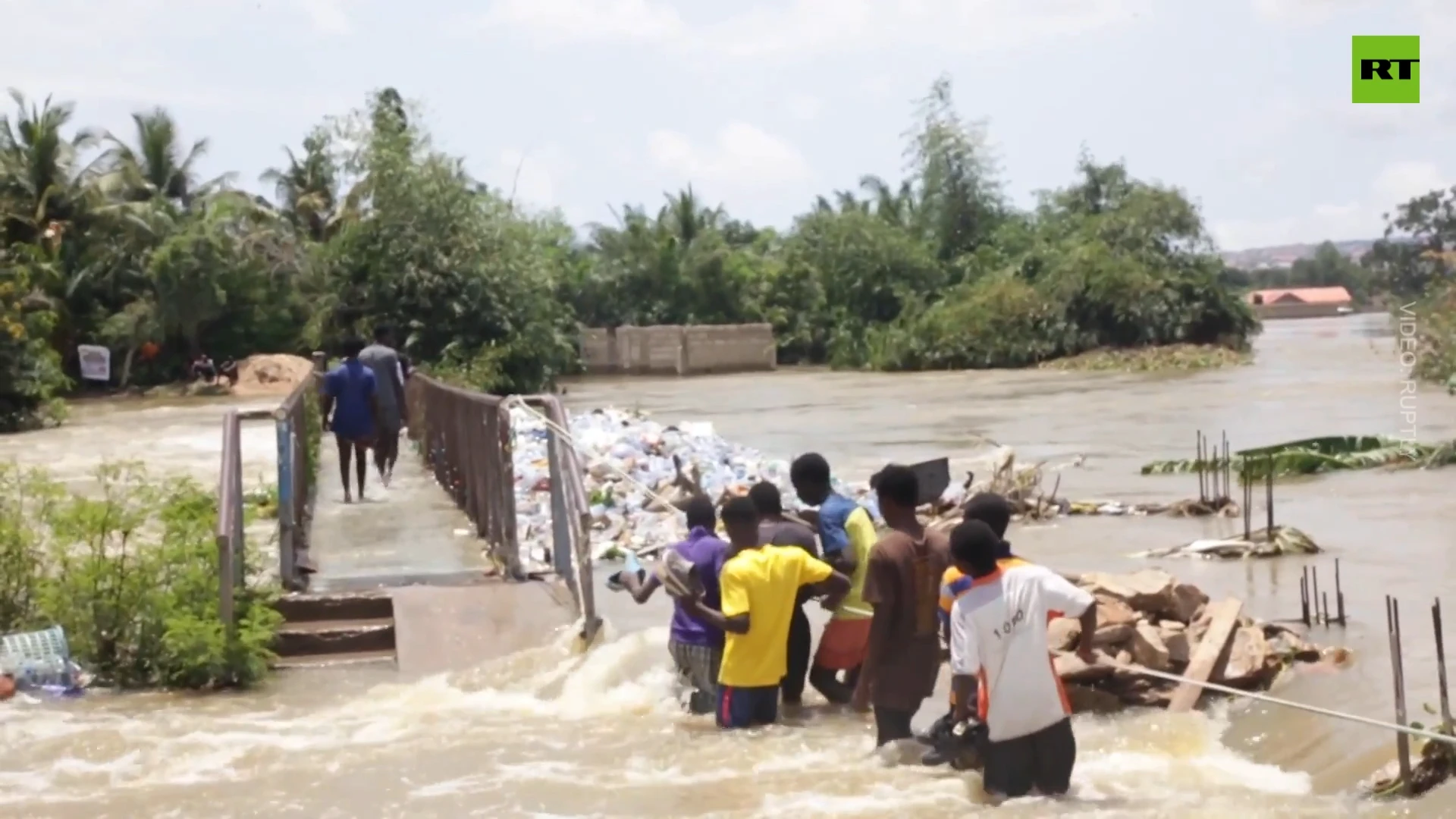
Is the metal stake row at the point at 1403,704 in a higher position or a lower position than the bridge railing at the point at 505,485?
lower

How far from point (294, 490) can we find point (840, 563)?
14.3 feet

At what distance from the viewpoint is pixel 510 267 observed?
32.0m

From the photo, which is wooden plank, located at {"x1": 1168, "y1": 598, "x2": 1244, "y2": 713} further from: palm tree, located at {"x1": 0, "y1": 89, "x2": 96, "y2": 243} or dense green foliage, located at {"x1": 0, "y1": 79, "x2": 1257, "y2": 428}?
palm tree, located at {"x1": 0, "y1": 89, "x2": 96, "y2": 243}

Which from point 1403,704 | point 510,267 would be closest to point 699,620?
point 1403,704

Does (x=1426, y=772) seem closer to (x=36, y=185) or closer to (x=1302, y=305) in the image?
(x=36, y=185)

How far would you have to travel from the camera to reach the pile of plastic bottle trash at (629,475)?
13.4 m

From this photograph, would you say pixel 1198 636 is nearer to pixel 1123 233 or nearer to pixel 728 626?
pixel 728 626

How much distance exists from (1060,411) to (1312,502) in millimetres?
14731

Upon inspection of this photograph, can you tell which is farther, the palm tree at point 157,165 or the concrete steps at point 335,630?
the palm tree at point 157,165

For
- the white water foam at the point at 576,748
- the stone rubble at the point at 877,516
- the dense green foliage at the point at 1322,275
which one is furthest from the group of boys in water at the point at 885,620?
the dense green foliage at the point at 1322,275

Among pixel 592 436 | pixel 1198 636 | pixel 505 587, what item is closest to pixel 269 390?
pixel 592 436

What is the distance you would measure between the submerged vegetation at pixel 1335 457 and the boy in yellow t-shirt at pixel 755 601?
36.8ft

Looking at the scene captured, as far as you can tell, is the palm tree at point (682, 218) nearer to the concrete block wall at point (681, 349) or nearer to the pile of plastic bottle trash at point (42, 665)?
the concrete block wall at point (681, 349)

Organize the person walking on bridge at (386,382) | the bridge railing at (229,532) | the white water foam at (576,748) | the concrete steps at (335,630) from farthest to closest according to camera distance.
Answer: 1. the person walking on bridge at (386,382)
2. the concrete steps at (335,630)
3. the bridge railing at (229,532)
4. the white water foam at (576,748)
